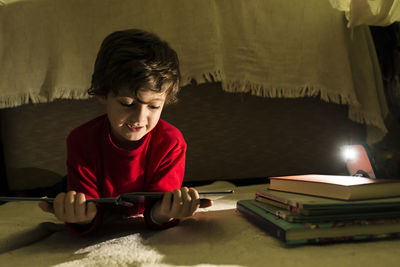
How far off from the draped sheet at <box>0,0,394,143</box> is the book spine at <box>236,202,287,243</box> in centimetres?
59

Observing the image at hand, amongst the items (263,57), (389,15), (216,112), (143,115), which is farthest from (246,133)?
A: (143,115)

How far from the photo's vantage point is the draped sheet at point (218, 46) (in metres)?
1.16

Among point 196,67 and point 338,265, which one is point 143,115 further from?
point 196,67

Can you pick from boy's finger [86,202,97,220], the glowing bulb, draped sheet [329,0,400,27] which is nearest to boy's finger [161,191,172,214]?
boy's finger [86,202,97,220]

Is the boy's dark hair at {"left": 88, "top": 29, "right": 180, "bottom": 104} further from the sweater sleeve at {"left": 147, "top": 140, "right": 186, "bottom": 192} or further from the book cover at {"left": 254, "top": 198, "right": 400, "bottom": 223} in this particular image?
the book cover at {"left": 254, "top": 198, "right": 400, "bottom": 223}

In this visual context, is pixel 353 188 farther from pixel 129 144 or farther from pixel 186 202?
pixel 129 144

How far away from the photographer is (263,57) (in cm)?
125

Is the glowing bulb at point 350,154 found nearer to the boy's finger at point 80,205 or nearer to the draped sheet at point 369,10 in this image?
the draped sheet at point 369,10

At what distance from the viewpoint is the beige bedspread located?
1.57 feet

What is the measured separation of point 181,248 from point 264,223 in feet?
0.54

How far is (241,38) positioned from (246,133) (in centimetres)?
38

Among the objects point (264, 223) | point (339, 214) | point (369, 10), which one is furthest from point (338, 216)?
point (369, 10)

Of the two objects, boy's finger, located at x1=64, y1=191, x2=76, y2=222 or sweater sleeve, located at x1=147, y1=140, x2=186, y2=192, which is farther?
sweater sleeve, located at x1=147, y1=140, x2=186, y2=192

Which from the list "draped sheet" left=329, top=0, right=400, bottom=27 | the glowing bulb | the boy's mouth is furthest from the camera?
"draped sheet" left=329, top=0, right=400, bottom=27
